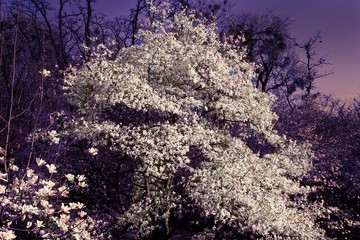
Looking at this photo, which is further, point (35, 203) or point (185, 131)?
point (185, 131)

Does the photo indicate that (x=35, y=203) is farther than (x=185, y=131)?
No

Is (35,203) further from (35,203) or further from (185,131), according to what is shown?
(185,131)

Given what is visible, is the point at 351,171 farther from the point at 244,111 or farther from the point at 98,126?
the point at 98,126

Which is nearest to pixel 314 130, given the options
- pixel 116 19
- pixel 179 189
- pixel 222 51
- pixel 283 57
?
pixel 283 57

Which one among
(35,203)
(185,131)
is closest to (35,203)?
(35,203)

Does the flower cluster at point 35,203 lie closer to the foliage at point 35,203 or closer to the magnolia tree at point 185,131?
the foliage at point 35,203

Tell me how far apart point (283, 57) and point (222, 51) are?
26.7 m

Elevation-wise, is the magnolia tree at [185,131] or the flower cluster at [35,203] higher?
the magnolia tree at [185,131]

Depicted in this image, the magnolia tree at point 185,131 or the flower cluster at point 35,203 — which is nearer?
the flower cluster at point 35,203

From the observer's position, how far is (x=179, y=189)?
1423 cm

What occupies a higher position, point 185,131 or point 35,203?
point 185,131

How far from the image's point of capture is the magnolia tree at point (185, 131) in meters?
12.6

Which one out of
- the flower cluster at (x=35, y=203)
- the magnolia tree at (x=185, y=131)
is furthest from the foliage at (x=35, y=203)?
the magnolia tree at (x=185, y=131)

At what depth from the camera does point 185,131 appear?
43.1 feet
